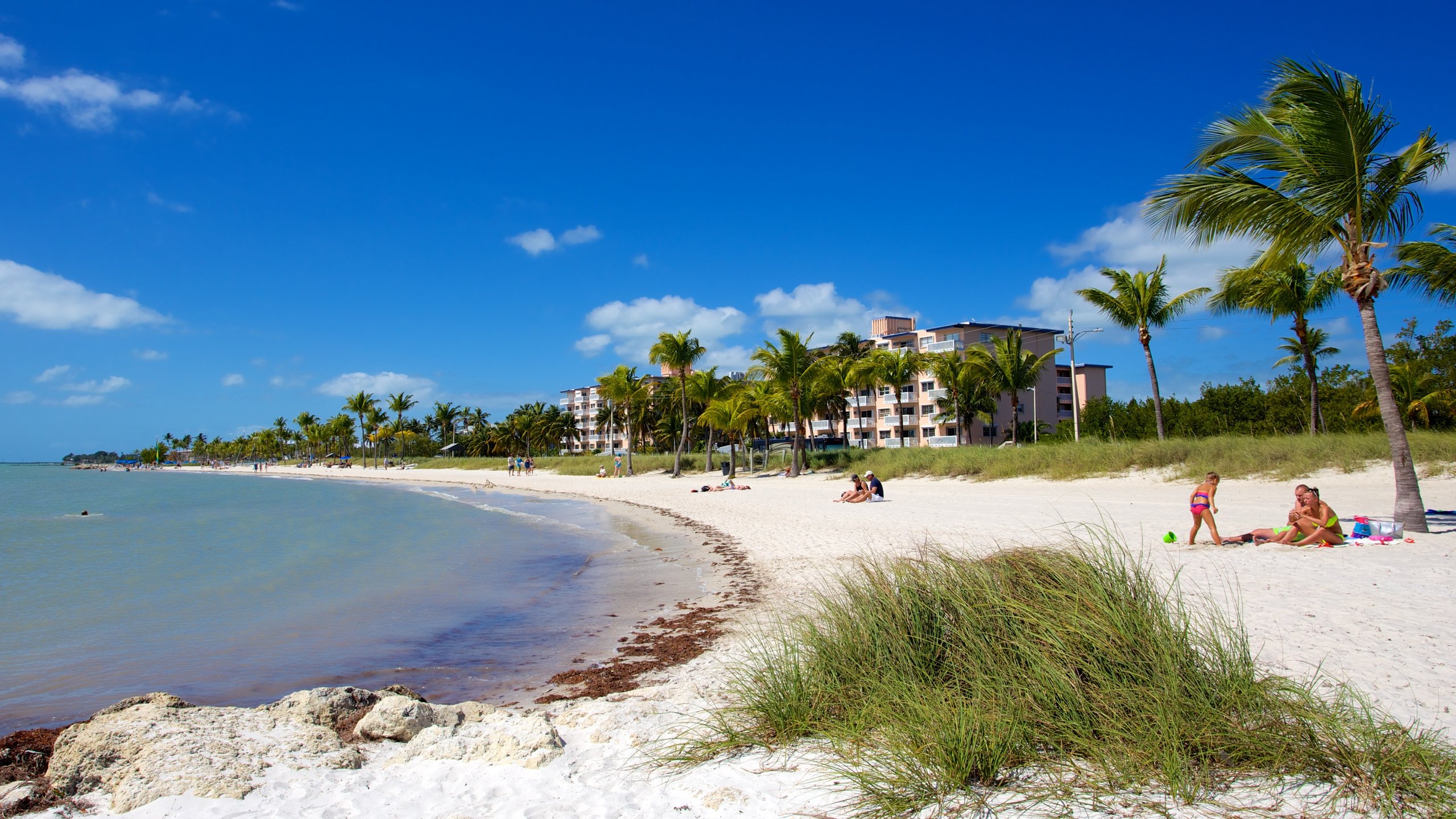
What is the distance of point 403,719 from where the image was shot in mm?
4758

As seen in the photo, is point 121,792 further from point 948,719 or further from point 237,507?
point 237,507

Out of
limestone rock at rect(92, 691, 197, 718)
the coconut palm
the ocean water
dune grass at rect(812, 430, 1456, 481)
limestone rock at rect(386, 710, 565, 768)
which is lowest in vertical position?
the ocean water

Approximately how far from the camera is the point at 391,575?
13523mm

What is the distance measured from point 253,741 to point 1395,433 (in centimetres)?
1435

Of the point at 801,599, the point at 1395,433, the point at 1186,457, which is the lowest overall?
the point at 801,599

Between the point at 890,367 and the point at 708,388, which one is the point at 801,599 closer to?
the point at 708,388

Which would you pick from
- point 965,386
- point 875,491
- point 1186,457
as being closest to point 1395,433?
point 1186,457

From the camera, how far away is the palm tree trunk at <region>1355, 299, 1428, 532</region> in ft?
35.9

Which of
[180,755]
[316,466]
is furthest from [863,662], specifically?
[316,466]

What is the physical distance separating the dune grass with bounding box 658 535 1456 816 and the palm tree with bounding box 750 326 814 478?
31375 millimetres

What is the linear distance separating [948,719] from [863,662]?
764 millimetres

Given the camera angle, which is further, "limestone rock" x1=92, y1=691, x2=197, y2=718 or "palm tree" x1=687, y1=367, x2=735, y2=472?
"palm tree" x1=687, y1=367, x2=735, y2=472

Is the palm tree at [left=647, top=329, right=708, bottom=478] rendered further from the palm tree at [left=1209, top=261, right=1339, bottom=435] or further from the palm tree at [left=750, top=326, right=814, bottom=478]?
the palm tree at [left=1209, top=261, right=1339, bottom=435]

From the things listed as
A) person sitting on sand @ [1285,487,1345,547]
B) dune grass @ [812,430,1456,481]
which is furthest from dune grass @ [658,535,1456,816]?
dune grass @ [812,430,1456,481]
